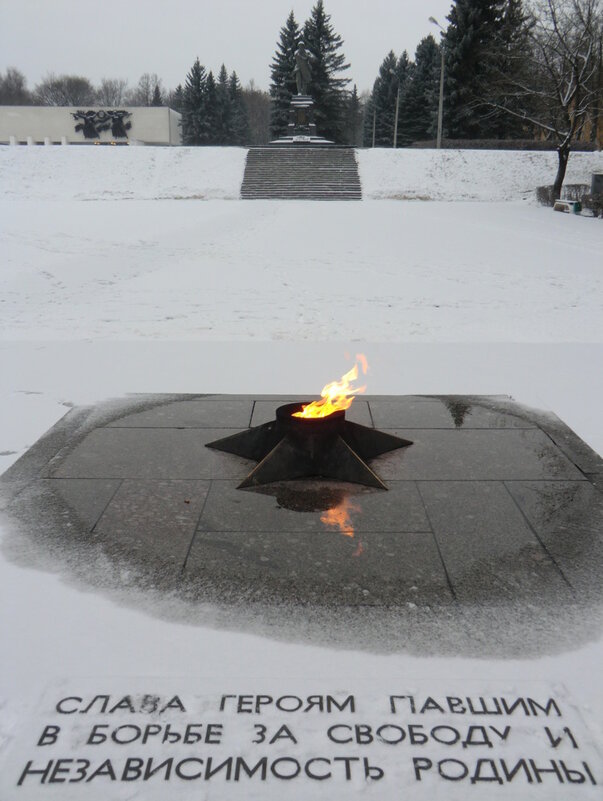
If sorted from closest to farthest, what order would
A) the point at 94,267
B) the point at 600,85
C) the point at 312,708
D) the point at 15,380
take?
the point at 312,708 → the point at 15,380 → the point at 94,267 → the point at 600,85

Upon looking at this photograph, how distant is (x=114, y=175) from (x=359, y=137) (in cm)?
8269

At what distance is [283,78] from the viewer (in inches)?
2196

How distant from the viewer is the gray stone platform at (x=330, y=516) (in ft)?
10.4

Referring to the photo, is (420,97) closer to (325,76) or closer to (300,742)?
(325,76)

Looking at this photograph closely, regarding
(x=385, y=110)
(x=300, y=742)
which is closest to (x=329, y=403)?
(x=300, y=742)

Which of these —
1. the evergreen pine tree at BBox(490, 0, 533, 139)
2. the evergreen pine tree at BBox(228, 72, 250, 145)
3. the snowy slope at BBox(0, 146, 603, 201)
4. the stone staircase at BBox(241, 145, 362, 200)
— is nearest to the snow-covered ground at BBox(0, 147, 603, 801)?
the stone staircase at BBox(241, 145, 362, 200)

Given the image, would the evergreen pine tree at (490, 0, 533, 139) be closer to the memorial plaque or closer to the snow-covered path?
the snow-covered path

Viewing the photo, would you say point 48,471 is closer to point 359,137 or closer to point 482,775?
point 482,775

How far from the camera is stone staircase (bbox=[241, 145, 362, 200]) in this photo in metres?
30.3

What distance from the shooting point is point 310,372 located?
673 cm

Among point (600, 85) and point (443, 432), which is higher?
point (600, 85)

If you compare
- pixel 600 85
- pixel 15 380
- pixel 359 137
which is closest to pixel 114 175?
pixel 600 85

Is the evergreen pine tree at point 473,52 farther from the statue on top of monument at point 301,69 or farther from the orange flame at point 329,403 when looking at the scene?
the orange flame at point 329,403

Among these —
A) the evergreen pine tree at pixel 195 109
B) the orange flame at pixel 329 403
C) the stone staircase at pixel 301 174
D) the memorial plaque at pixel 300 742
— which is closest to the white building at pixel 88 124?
the evergreen pine tree at pixel 195 109
